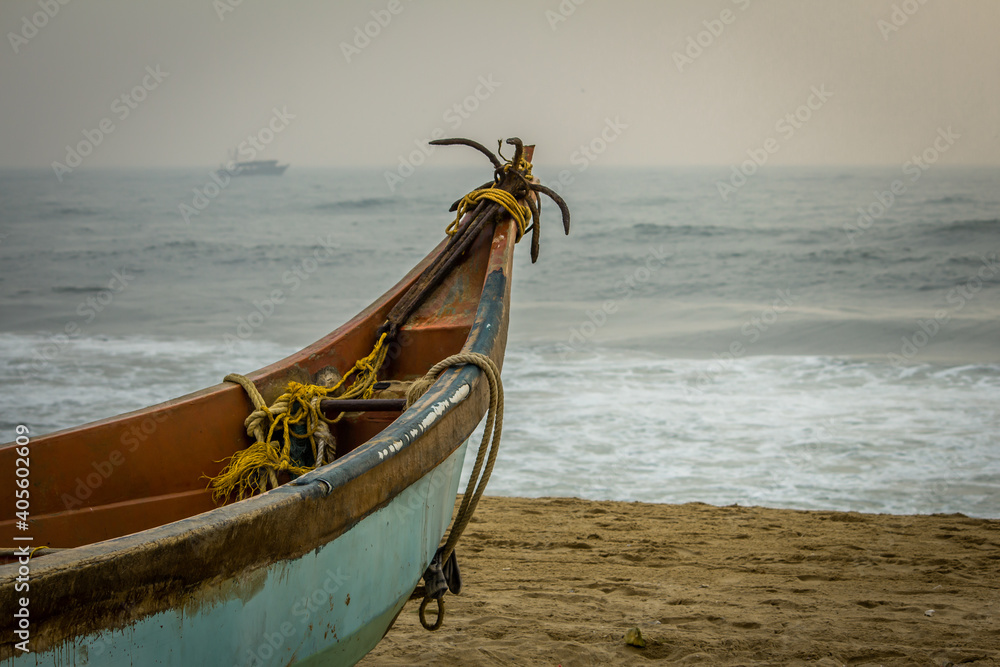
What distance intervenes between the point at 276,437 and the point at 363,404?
340 millimetres

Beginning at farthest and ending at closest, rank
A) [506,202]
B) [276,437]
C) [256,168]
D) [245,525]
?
[256,168] → [506,202] → [276,437] → [245,525]

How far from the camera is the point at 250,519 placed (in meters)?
1.51

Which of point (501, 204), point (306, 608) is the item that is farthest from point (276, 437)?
point (501, 204)

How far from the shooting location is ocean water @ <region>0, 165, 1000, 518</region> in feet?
20.6

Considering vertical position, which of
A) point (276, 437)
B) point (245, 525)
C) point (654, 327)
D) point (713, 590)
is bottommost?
point (713, 590)

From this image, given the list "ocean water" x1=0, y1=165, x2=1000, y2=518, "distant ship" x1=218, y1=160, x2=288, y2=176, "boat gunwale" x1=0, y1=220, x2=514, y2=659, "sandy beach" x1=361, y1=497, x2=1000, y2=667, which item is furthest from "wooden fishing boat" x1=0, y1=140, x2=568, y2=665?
"distant ship" x1=218, y1=160, x2=288, y2=176

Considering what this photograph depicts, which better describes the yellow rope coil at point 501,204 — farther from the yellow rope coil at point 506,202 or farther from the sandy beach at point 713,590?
the sandy beach at point 713,590

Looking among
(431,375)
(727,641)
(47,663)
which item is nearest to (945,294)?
(727,641)

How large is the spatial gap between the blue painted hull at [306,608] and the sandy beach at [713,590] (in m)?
1.08

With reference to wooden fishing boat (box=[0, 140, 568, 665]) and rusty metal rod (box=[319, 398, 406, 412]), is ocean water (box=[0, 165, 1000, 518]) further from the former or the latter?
rusty metal rod (box=[319, 398, 406, 412])

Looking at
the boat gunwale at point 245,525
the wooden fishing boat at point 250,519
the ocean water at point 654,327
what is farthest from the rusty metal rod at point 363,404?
the ocean water at point 654,327

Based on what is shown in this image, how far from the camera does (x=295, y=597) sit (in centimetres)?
172

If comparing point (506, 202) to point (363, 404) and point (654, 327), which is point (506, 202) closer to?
point (363, 404)

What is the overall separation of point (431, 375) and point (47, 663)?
53.2 inches
